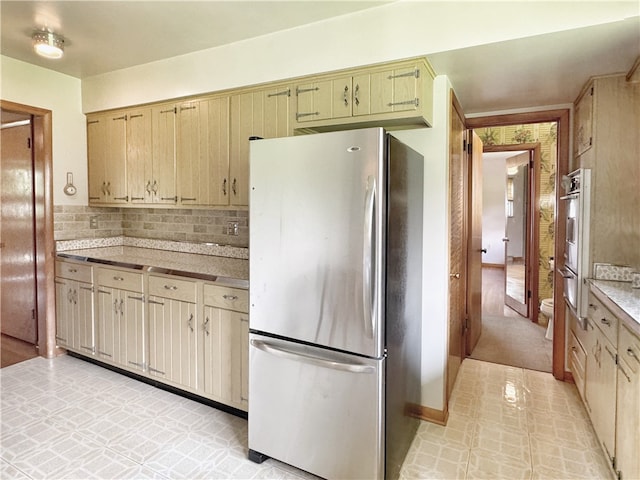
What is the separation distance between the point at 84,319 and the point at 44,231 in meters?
0.87

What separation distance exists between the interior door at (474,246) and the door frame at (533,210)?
937 mm

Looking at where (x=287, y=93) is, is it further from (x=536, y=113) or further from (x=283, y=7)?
(x=536, y=113)

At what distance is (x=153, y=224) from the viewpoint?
3820mm

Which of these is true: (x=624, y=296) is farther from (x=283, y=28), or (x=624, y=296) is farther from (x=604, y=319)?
(x=283, y=28)

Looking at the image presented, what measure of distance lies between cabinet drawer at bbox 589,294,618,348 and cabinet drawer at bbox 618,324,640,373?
78mm

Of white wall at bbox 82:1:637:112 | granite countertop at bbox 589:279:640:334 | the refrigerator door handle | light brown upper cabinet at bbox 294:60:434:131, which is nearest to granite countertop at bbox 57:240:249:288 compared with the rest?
the refrigerator door handle

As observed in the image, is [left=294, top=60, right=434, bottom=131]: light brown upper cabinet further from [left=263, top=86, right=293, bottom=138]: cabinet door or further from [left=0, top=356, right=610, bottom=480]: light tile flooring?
[left=0, top=356, right=610, bottom=480]: light tile flooring

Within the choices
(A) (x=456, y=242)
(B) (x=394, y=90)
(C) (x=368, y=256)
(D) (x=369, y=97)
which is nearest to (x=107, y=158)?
(D) (x=369, y=97)

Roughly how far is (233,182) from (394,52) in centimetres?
140

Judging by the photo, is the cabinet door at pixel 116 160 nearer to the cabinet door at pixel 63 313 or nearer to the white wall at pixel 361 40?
the white wall at pixel 361 40

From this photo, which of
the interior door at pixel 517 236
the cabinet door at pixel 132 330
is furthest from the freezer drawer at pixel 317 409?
the interior door at pixel 517 236

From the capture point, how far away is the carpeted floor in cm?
351

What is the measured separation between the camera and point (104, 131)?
11.6ft

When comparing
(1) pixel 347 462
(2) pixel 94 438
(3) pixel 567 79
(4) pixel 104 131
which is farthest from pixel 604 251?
(4) pixel 104 131
